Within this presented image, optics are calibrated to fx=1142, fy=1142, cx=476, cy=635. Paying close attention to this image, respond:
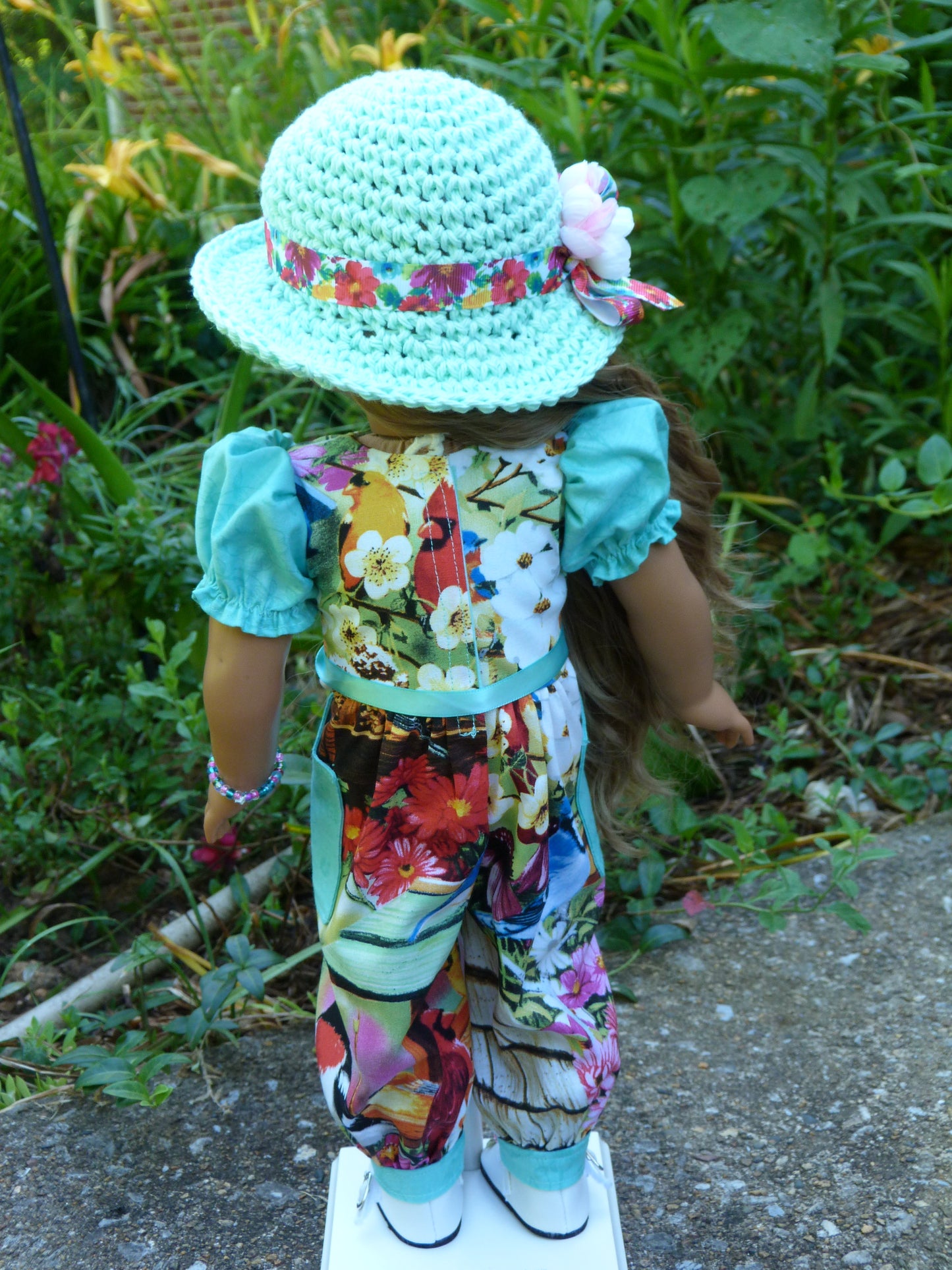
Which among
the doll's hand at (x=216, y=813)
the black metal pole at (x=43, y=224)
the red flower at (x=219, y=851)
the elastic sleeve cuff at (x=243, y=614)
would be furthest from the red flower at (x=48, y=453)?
the elastic sleeve cuff at (x=243, y=614)

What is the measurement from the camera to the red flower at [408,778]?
121 centimetres

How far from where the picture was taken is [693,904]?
74.4 inches

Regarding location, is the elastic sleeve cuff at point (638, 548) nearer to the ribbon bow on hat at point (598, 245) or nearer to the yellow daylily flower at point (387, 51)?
the ribbon bow on hat at point (598, 245)

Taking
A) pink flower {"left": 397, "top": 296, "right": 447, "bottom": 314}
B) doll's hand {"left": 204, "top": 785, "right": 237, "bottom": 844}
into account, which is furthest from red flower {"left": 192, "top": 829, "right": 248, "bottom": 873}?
pink flower {"left": 397, "top": 296, "right": 447, "bottom": 314}

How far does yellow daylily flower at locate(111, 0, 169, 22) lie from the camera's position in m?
3.35

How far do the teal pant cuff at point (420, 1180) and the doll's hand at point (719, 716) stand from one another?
60cm

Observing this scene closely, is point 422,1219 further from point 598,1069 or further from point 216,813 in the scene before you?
point 216,813

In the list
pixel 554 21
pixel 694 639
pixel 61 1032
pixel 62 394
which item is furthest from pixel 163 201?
pixel 694 639

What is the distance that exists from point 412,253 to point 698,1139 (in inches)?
49.4

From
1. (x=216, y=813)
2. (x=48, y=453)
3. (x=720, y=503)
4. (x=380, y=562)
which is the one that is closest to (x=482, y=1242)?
(x=216, y=813)

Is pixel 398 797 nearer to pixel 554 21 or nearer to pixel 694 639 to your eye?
pixel 694 639

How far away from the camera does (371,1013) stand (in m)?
1.25

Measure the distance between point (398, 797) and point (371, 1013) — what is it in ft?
0.80

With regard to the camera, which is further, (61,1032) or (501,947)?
(61,1032)
